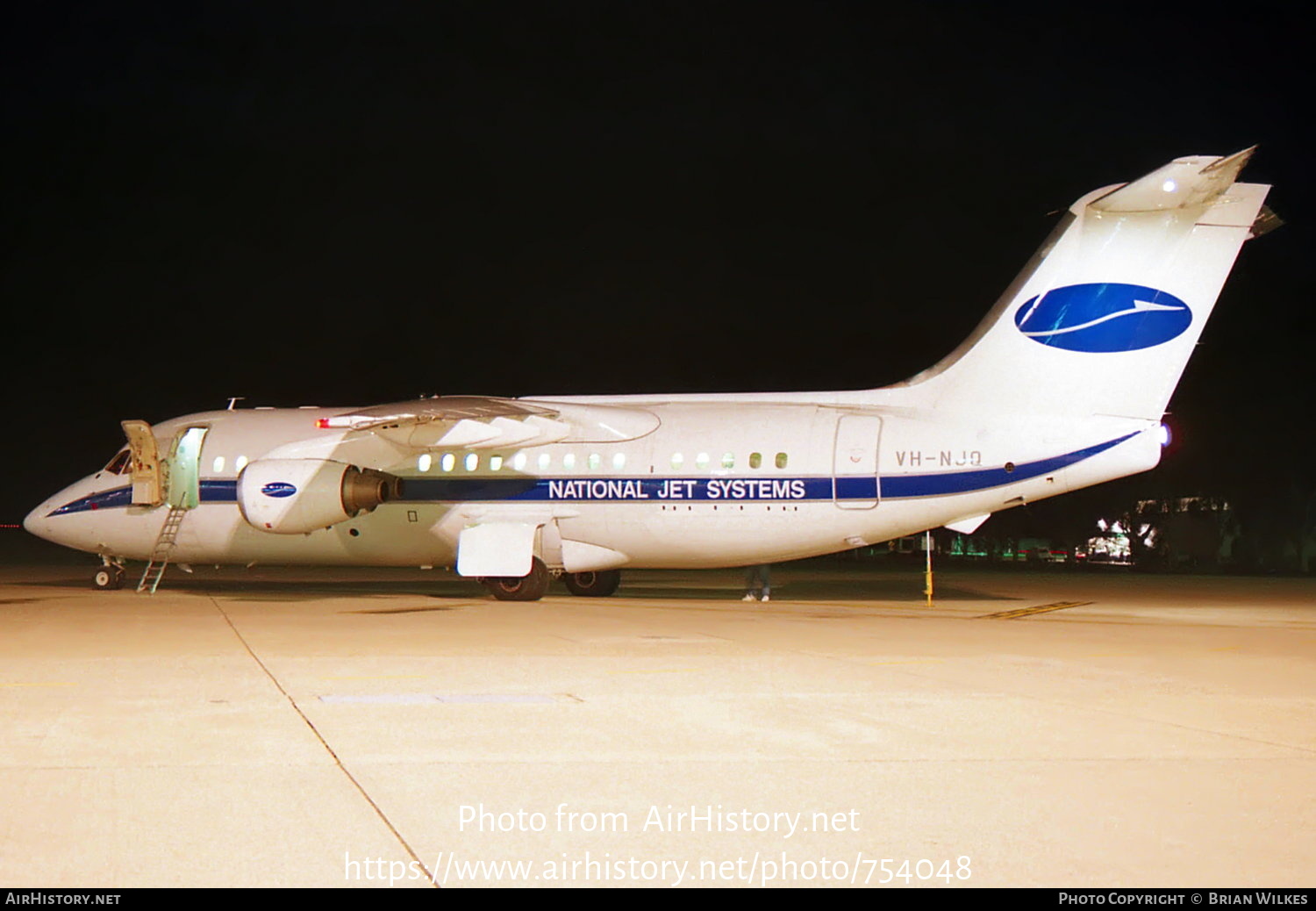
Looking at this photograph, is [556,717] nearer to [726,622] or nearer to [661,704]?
[661,704]

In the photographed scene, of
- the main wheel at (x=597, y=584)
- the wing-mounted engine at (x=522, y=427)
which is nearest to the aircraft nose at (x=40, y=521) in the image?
the wing-mounted engine at (x=522, y=427)

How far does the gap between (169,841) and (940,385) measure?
57.5ft

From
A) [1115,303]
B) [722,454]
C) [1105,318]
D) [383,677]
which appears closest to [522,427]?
[722,454]

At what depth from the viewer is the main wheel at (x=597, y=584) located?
25.7 meters

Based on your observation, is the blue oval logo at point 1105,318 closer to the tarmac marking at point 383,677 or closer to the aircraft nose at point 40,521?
the tarmac marking at point 383,677

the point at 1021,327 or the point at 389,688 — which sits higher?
the point at 1021,327

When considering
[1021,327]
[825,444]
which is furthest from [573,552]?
Answer: [1021,327]

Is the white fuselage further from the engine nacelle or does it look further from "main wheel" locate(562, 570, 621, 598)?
"main wheel" locate(562, 570, 621, 598)

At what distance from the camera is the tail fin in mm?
19234

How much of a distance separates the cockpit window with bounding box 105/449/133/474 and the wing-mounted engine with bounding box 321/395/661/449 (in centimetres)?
620

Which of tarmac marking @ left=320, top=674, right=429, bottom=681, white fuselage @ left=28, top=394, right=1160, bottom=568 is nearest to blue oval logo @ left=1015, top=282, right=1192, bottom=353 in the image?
white fuselage @ left=28, top=394, right=1160, bottom=568

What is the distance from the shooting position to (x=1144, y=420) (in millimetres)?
19906

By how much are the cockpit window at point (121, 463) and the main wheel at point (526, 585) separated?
872 centimetres

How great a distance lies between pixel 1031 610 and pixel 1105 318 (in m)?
5.26
